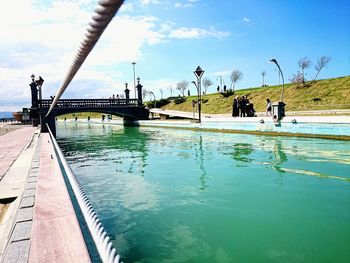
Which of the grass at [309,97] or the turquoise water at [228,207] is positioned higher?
the grass at [309,97]

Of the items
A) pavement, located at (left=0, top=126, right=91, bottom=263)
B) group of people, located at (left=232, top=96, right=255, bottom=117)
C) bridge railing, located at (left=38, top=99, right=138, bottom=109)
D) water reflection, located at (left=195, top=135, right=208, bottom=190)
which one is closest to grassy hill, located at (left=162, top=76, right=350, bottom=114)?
group of people, located at (left=232, top=96, right=255, bottom=117)

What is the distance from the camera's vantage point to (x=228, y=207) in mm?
6703

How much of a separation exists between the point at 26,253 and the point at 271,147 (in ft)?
45.5

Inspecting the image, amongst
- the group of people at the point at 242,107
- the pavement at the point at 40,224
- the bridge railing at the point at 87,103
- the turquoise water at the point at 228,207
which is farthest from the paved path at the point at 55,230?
the bridge railing at the point at 87,103

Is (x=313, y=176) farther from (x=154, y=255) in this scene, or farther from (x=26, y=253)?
(x=26, y=253)

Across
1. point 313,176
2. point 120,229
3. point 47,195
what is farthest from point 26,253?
point 313,176

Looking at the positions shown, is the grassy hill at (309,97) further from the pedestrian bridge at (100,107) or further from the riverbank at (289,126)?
the riverbank at (289,126)

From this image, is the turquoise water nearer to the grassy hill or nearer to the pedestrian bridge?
the grassy hill

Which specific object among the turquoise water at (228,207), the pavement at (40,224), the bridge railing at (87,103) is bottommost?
the turquoise water at (228,207)

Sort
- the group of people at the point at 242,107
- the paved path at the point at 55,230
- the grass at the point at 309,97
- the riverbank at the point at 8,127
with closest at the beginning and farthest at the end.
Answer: the paved path at the point at 55,230 → the riverbank at the point at 8,127 → the group of people at the point at 242,107 → the grass at the point at 309,97

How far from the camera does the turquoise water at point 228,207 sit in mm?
4770

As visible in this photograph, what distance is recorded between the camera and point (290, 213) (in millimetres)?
6227

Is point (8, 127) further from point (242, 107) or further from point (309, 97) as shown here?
point (309, 97)

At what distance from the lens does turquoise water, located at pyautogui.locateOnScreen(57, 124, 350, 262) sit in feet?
15.6
